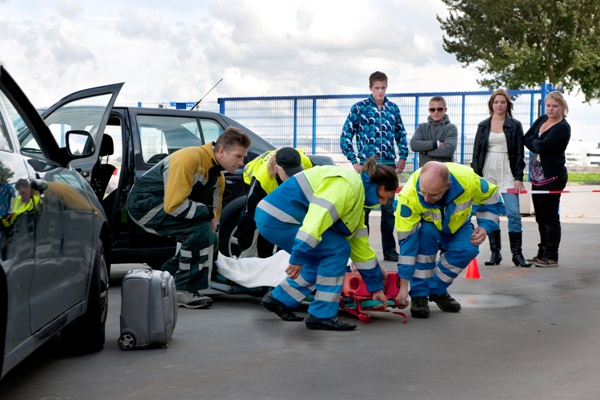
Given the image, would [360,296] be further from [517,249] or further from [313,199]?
[517,249]

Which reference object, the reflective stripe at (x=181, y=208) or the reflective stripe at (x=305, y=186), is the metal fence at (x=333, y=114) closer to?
the reflective stripe at (x=181, y=208)

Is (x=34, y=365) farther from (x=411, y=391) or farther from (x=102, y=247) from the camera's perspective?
(x=411, y=391)

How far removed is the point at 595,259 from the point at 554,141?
1.80 meters

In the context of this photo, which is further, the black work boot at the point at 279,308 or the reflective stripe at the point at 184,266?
the reflective stripe at the point at 184,266

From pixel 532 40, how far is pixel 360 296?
33.3 meters

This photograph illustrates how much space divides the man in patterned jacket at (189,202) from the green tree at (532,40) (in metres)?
30.5

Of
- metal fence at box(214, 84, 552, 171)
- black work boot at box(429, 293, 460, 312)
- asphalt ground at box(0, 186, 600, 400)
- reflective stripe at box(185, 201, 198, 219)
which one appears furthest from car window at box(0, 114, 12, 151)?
metal fence at box(214, 84, 552, 171)

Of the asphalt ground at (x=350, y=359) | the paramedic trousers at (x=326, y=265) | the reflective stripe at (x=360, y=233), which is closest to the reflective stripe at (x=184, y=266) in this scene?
the asphalt ground at (x=350, y=359)

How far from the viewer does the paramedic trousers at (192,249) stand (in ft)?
26.3

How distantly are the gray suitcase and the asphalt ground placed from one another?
81mm

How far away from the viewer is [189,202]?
25.8 feet

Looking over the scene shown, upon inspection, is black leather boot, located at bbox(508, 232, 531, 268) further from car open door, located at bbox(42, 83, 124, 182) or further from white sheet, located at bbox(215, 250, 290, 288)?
car open door, located at bbox(42, 83, 124, 182)

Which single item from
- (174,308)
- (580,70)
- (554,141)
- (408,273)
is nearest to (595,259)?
(554,141)

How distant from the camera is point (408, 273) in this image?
7.46 meters
